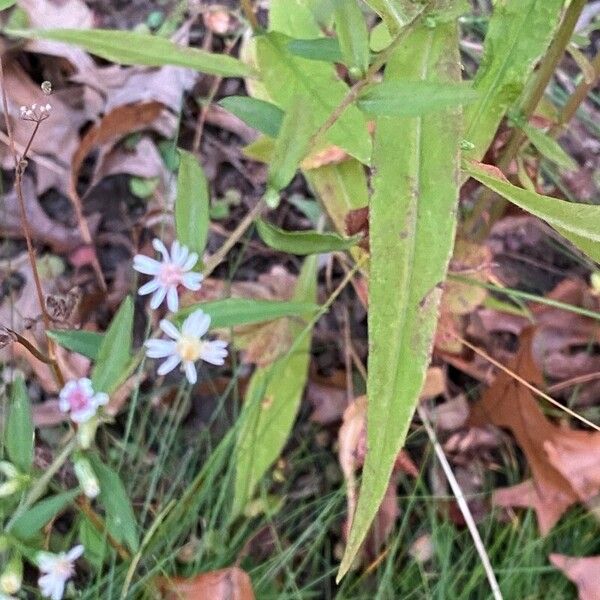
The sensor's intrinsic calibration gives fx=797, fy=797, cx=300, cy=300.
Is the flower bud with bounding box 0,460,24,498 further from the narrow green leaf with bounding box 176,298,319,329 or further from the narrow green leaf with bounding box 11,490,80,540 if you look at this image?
the narrow green leaf with bounding box 176,298,319,329

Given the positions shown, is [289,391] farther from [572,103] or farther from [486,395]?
[572,103]

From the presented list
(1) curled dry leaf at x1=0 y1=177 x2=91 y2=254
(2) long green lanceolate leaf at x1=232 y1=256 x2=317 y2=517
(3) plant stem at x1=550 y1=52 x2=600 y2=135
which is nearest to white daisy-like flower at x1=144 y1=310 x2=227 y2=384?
(2) long green lanceolate leaf at x1=232 y1=256 x2=317 y2=517

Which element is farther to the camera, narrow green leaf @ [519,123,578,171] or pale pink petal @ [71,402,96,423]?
narrow green leaf @ [519,123,578,171]

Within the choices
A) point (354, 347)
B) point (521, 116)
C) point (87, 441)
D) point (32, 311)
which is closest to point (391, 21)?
point (521, 116)

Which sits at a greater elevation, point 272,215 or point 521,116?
point 521,116

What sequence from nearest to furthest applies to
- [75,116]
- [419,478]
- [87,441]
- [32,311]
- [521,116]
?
[87,441], [521,116], [419,478], [32,311], [75,116]

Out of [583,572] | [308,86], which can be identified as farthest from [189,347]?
[583,572]

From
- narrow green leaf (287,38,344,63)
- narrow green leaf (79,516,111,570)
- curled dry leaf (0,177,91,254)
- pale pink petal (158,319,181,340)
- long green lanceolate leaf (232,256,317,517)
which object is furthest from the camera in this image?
curled dry leaf (0,177,91,254)
